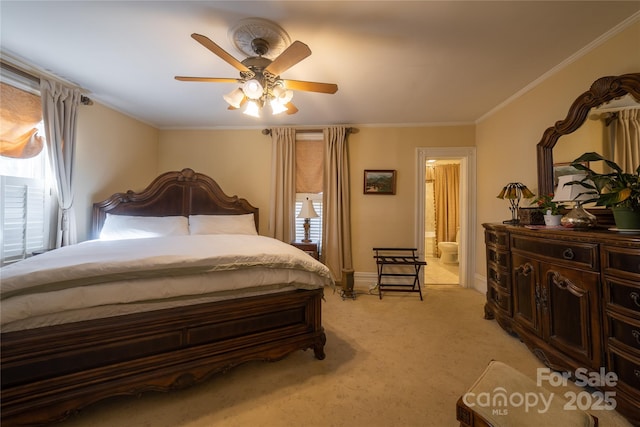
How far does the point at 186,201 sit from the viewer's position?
3.56 meters

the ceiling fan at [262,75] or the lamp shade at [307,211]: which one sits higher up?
the ceiling fan at [262,75]

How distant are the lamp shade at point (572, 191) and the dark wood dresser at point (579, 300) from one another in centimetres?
41

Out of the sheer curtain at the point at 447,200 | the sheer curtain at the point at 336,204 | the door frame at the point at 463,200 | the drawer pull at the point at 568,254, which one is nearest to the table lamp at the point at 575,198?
the drawer pull at the point at 568,254

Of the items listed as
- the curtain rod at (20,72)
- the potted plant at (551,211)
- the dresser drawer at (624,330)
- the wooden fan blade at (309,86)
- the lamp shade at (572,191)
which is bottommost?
the dresser drawer at (624,330)

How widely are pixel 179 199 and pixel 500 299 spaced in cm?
410

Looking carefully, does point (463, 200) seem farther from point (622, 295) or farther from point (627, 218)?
point (622, 295)

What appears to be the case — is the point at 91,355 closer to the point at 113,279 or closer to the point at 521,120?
the point at 113,279

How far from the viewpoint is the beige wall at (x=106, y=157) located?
9.57 feet

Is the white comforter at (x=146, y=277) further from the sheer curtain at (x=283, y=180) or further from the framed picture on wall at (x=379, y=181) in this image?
the framed picture on wall at (x=379, y=181)

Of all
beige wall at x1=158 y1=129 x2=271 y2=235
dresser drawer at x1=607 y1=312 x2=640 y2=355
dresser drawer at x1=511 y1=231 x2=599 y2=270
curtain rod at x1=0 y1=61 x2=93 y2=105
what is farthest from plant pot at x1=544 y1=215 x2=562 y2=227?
curtain rod at x1=0 y1=61 x2=93 y2=105

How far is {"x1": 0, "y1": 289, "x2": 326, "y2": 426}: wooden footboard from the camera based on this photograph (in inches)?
48.4

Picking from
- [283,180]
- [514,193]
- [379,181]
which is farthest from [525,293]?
[283,180]

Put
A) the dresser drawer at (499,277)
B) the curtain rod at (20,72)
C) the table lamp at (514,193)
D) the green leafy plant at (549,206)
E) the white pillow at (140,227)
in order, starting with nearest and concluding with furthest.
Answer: the green leafy plant at (549,206), the curtain rod at (20,72), the dresser drawer at (499,277), the table lamp at (514,193), the white pillow at (140,227)

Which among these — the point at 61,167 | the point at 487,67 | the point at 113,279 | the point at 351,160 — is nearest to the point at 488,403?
the point at 113,279
